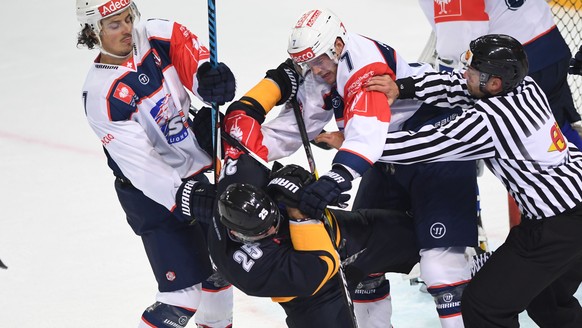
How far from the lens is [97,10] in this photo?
3.21 m

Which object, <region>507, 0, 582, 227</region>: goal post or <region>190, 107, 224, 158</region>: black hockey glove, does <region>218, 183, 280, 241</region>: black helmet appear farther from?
<region>507, 0, 582, 227</region>: goal post

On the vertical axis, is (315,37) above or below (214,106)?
→ above

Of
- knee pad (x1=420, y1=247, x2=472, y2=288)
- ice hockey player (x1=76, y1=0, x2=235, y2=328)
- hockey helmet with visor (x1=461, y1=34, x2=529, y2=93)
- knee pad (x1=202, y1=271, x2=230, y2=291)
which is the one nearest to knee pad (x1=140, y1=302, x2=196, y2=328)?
Result: ice hockey player (x1=76, y1=0, x2=235, y2=328)

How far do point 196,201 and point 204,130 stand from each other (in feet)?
1.24

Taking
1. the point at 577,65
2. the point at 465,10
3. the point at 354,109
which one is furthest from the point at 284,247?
the point at 577,65

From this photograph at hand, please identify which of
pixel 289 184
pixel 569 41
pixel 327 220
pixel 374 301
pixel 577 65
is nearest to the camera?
pixel 289 184

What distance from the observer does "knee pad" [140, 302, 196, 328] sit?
11.2 feet

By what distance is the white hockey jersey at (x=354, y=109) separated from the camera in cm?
307

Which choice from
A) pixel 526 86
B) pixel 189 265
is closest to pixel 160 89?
pixel 189 265

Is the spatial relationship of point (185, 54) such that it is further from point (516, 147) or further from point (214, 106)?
point (516, 147)

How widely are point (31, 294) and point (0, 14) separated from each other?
4319 mm

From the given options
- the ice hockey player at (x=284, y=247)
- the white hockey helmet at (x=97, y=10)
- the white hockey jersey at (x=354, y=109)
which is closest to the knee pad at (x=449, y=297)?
the ice hockey player at (x=284, y=247)

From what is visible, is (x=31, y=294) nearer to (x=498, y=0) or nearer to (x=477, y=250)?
(x=477, y=250)

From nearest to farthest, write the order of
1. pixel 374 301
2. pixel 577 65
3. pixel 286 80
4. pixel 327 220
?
pixel 327 220, pixel 286 80, pixel 374 301, pixel 577 65
